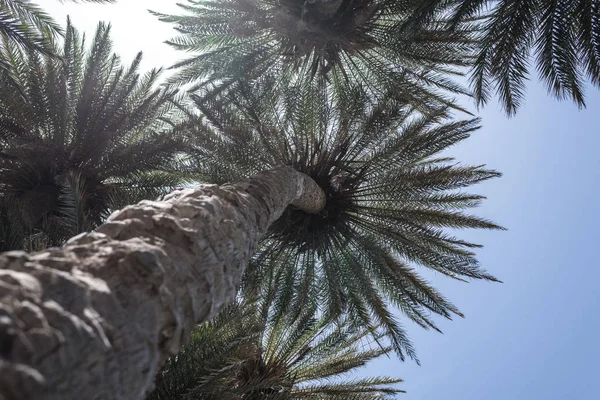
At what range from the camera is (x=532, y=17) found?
686cm

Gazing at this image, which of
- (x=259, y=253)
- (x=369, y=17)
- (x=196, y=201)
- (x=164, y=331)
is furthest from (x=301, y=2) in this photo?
(x=164, y=331)

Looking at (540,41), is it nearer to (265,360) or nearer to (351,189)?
(351,189)

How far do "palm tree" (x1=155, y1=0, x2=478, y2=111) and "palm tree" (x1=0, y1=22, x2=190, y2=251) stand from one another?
1.38 meters

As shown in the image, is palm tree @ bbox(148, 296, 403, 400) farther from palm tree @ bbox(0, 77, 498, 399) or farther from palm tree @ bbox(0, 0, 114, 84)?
palm tree @ bbox(0, 0, 114, 84)

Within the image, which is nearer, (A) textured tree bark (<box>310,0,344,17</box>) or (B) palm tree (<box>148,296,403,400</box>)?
(B) palm tree (<box>148,296,403,400</box>)

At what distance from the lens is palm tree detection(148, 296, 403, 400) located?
530cm

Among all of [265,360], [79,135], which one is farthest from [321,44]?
[265,360]

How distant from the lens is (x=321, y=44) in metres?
8.88

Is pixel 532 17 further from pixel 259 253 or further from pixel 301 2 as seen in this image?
pixel 259 253

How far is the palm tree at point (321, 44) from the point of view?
8547mm

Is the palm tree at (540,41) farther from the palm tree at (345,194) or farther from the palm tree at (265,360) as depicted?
the palm tree at (265,360)

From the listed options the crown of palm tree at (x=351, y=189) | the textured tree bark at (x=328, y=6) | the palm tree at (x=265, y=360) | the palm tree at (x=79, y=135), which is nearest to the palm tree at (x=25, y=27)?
the palm tree at (x=79, y=135)

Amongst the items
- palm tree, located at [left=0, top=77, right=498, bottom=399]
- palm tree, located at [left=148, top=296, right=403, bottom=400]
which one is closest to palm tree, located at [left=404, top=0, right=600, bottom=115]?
palm tree, located at [left=0, top=77, right=498, bottom=399]

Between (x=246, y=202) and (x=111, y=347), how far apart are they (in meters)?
2.22
